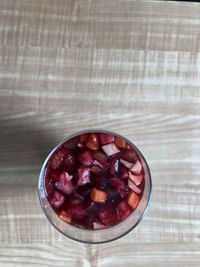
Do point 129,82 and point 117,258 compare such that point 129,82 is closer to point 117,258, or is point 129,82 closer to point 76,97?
point 76,97

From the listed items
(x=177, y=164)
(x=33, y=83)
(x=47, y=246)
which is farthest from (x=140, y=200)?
(x=33, y=83)

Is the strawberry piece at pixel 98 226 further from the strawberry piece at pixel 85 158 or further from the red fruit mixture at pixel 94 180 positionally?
the strawberry piece at pixel 85 158

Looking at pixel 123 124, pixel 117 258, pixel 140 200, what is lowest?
pixel 117 258

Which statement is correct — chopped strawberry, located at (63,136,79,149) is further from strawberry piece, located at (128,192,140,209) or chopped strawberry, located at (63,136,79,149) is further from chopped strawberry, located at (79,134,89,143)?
strawberry piece, located at (128,192,140,209)

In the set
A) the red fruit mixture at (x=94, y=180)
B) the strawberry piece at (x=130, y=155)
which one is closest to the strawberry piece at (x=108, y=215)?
the red fruit mixture at (x=94, y=180)

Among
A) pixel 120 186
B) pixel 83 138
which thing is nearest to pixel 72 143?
pixel 83 138

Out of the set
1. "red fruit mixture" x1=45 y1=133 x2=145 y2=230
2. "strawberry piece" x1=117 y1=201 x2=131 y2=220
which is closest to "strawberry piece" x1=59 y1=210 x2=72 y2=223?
"red fruit mixture" x1=45 y1=133 x2=145 y2=230

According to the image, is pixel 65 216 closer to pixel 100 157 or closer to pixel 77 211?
pixel 77 211
